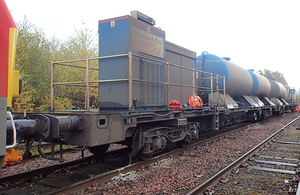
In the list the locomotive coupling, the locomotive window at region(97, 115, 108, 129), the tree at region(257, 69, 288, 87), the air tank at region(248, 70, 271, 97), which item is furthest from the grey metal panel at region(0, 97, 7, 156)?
the tree at region(257, 69, 288, 87)

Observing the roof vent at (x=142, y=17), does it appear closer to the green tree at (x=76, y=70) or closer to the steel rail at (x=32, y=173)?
the steel rail at (x=32, y=173)

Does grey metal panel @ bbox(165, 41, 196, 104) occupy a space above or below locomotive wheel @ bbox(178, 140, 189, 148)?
above

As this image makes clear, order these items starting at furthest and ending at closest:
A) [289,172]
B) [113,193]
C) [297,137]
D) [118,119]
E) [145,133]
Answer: [297,137], [145,133], [289,172], [118,119], [113,193]

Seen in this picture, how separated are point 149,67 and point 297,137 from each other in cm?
783

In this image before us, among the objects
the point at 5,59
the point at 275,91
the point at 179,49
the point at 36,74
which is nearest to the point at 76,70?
the point at 36,74

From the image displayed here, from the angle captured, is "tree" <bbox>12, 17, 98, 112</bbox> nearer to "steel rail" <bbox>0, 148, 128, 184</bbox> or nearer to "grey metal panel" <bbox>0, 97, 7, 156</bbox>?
"steel rail" <bbox>0, 148, 128, 184</bbox>

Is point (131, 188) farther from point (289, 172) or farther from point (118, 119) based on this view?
point (289, 172)

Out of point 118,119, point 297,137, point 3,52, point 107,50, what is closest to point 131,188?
point 118,119

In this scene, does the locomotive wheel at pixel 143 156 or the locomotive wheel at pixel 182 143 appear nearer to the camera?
the locomotive wheel at pixel 143 156

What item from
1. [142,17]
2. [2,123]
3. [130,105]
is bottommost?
[2,123]

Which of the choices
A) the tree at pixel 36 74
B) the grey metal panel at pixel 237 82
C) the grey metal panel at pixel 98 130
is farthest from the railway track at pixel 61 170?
the grey metal panel at pixel 237 82

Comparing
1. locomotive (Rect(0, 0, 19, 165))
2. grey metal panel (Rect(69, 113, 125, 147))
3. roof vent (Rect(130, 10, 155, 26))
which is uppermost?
roof vent (Rect(130, 10, 155, 26))

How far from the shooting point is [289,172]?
17.8ft

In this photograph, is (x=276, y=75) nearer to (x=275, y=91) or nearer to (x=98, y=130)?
→ (x=275, y=91)
